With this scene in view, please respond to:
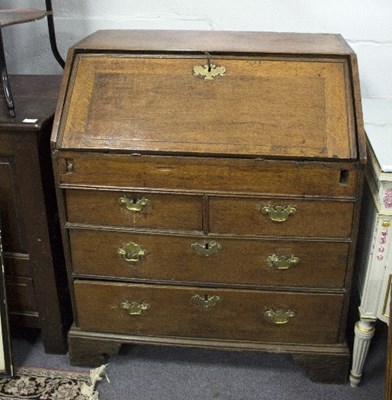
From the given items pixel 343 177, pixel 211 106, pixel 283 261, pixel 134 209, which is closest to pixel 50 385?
pixel 134 209

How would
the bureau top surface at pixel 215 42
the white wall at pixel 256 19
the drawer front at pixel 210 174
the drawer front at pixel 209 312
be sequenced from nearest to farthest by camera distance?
the drawer front at pixel 210 174
the bureau top surface at pixel 215 42
the drawer front at pixel 209 312
the white wall at pixel 256 19

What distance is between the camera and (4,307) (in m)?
1.91

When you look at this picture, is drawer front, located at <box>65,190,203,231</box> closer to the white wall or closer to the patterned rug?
the patterned rug

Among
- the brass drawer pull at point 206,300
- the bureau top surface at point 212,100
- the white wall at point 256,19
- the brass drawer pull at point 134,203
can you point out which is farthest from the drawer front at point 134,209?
the white wall at point 256,19

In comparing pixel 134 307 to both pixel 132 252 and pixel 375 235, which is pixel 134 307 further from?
pixel 375 235

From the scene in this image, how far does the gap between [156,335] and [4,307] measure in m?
0.53

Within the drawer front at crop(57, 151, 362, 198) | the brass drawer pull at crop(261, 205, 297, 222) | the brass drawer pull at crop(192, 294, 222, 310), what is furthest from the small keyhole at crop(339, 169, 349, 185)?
the brass drawer pull at crop(192, 294, 222, 310)

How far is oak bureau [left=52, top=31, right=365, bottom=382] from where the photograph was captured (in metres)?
1.63

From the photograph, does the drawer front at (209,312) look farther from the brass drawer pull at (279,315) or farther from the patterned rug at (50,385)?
the patterned rug at (50,385)

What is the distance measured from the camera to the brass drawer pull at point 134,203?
5.65 ft

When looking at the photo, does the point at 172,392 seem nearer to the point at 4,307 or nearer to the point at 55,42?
the point at 4,307

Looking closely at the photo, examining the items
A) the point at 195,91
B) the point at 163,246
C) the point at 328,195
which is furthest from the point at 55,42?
the point at 328,195

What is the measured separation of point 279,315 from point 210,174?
1.84 feet

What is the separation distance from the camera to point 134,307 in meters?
1.92
